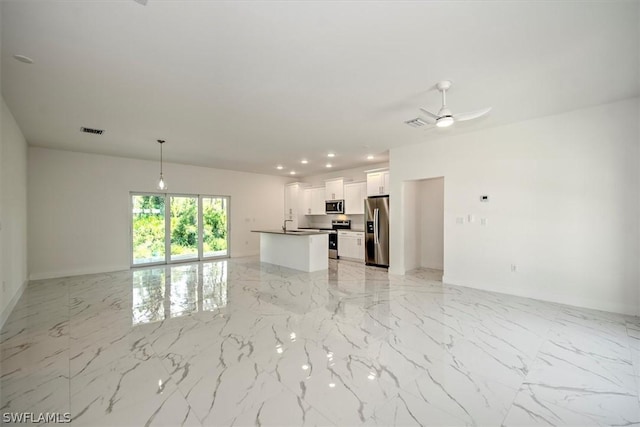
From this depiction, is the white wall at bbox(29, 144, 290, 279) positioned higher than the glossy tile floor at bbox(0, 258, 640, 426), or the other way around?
the white wall at bbox(29, 144, 290, 279)

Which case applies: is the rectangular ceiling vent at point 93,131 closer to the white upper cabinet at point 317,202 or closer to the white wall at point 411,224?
the white wall at point 411,224

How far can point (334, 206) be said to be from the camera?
344 inches

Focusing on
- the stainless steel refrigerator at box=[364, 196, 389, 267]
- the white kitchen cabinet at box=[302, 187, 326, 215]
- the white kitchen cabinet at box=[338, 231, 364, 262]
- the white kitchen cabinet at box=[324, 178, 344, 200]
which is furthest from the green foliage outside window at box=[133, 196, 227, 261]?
the stainless steel refrigerator at box=[364, 196, 389, 267]

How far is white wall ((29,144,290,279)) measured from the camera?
19.3ft

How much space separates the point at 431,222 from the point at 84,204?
8.37 metres

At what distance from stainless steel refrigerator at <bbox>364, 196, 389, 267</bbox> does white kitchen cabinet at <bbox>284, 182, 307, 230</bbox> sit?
11.1 feet

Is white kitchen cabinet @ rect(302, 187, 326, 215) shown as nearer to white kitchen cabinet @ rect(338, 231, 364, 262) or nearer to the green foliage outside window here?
white kitchen cabinet @ rect(338, 231, 364, 262)

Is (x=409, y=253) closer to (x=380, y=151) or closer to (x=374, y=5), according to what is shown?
(x=380, y=151)

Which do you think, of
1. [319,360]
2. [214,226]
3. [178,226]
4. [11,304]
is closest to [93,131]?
[11,304]

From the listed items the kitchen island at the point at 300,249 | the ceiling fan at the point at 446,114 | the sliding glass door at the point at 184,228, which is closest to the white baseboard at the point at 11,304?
the sliding glass door at the point at 184,228

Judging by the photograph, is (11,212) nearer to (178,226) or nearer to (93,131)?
(93,131)

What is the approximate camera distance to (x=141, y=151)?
626 centimetres

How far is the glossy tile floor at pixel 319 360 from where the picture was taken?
1.91 m

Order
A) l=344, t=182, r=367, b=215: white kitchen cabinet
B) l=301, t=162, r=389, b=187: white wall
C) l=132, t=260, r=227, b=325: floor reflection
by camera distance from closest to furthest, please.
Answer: l=132, t=260, r=227, b=325: floor reflection → l=344, t=182, r=367, b=215: white kitchen cabinet → l=301, t=162, r=389, b=187: white wall
